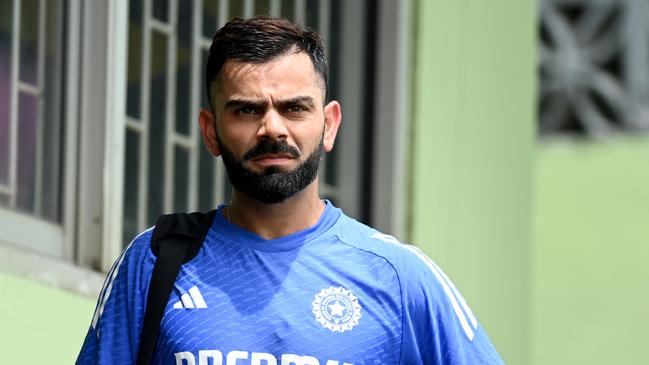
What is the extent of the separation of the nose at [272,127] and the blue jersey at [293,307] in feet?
0.99

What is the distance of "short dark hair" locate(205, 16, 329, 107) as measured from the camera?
14.3ft

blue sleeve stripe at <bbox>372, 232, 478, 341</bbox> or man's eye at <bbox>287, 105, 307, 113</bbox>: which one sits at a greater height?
man's eye at <bbox>287, 105, 307, 113</bbox>

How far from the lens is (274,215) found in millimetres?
4469

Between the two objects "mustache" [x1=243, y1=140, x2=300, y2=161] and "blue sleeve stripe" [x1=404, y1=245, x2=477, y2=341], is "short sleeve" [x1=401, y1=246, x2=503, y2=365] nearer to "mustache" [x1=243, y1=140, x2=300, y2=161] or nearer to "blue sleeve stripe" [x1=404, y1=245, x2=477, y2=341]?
"blue sleeve stripe" [x1=404, y1=245, x2=477, y2=341]

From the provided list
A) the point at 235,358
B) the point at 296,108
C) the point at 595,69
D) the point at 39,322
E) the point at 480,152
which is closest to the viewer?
the point at 235,358

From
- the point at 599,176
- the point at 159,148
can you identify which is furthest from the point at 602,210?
the point at 159,148

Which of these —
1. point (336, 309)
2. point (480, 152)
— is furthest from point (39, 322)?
point (480, 152)

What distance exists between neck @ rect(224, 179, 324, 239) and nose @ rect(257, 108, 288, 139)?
0.21 meters

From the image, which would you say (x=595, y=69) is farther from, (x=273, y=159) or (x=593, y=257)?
(x=273, y=159)

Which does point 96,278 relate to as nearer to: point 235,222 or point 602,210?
point 235,222

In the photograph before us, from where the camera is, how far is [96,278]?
6473mm

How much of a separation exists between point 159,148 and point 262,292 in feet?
9.27

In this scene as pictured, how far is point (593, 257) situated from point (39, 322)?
49.4ft

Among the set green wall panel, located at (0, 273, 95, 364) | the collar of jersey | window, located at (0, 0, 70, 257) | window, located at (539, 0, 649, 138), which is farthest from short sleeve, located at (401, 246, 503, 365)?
window, located at (539, 0, 649, 138)
